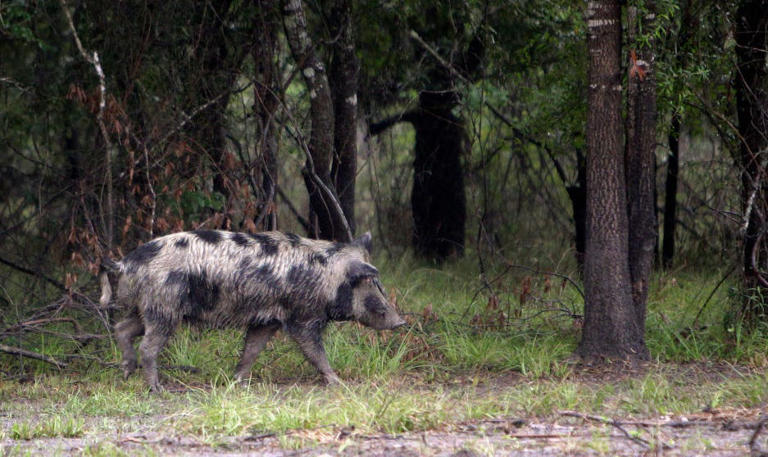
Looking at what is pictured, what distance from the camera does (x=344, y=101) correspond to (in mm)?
10266

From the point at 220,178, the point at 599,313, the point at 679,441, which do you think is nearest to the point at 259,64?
the point at 220,178

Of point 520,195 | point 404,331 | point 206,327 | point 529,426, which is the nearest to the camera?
point 529,426

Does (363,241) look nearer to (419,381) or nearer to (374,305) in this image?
(374,305)

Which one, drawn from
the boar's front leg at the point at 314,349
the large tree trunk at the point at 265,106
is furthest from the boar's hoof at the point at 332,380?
the large tree trunk at the point at 265,106

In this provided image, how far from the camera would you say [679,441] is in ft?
17.4

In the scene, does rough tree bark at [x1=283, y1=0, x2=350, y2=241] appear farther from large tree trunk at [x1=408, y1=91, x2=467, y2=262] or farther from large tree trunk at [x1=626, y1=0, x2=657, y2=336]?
large tree trunk at [x1=408, y1=91, x2=467, y2=262]

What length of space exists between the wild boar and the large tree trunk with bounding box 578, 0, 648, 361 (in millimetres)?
1651

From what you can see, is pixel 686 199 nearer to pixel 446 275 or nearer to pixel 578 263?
pixel 578 263

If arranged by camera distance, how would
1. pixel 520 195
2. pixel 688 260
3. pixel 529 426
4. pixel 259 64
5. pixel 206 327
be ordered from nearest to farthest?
pixel 529 426, pixel 206 327, pixel 259 64, pixel 688 260, pixel 520 195

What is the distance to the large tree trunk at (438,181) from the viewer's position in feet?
48.0

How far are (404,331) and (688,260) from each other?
526 centimetres

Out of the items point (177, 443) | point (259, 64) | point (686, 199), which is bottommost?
point (177, 443)

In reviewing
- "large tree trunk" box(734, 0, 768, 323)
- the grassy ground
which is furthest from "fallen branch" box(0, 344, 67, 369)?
"large tree trunk" box(734, 0, 768, 323)

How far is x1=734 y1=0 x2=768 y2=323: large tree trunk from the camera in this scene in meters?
8.38
